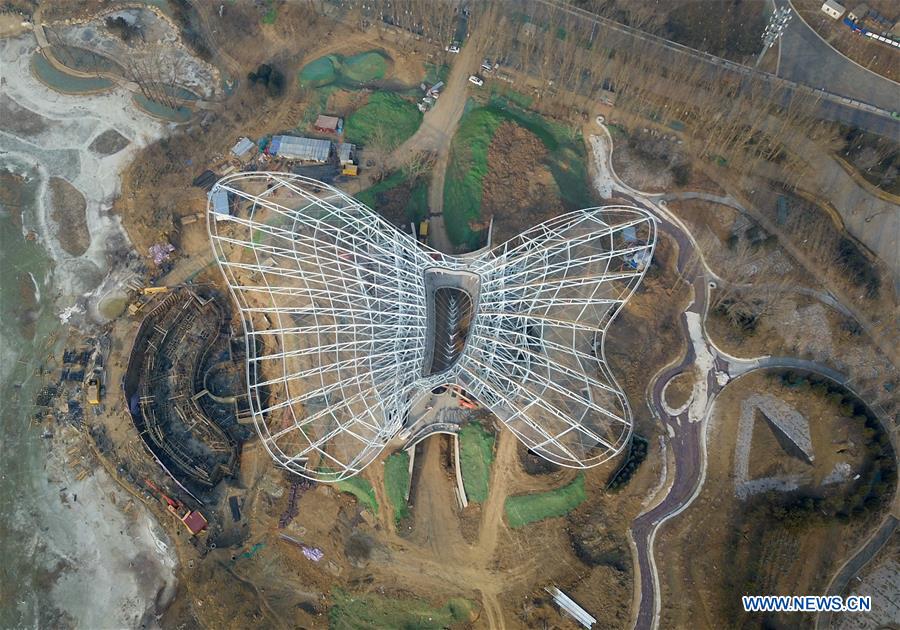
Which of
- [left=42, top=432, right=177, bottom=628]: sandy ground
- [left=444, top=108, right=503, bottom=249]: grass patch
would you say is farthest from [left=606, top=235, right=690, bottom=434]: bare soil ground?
[left=42, top=432, right=177, bottom=628]: sandy ground

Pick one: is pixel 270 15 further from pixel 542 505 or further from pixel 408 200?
pixel 542 505

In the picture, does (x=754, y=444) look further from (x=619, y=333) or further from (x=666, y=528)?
(x=619, y=333)

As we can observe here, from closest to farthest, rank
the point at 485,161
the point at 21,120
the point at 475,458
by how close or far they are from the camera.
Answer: the point at 475,458
the point at 485,161
the point at 21,120

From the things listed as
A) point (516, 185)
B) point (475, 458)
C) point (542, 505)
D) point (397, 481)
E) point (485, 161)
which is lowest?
point (397, 481)

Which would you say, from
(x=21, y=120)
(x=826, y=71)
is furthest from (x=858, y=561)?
(x=21, y=120)

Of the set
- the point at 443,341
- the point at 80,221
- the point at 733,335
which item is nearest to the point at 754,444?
the point at 733,335

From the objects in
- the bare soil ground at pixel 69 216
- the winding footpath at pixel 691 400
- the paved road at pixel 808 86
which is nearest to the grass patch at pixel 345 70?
the paved road at pixel 808 86
